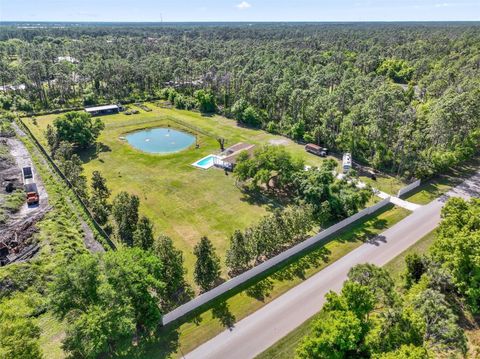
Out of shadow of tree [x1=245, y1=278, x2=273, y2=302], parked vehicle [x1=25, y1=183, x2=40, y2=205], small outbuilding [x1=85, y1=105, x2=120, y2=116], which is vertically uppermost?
small outbuilding [x1=85, y1=105, x2=120, y2=116]

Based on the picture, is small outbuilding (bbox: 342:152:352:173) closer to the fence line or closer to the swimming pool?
the swimming pool

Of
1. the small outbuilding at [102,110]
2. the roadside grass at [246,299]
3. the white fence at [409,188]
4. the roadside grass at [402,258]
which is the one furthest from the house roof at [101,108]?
the roadside grass at [402,258]

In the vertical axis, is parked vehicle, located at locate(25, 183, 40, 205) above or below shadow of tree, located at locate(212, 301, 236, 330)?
above

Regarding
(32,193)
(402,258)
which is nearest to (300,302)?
(402,258)

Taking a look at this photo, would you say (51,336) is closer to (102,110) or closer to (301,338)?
(301,338)

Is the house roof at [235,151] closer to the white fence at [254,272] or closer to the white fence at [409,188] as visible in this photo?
the white fence at [254,272]

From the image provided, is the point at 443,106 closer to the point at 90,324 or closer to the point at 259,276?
the point at 259,276

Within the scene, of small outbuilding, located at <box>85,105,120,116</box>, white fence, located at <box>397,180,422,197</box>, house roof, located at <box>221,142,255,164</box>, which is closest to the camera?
white fence, located at <box>397,180,422,197</box>

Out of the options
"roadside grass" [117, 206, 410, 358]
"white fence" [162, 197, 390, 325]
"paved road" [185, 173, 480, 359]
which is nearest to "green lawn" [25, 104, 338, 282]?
"white fence" [162, 197, 390, 325]
